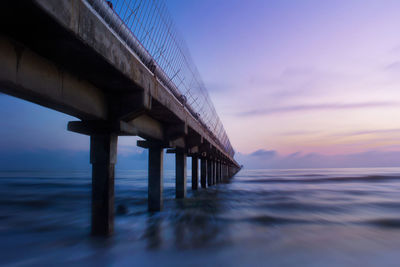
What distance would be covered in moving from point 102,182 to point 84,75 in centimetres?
269

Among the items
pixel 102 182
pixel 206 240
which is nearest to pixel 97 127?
pixel 102 182

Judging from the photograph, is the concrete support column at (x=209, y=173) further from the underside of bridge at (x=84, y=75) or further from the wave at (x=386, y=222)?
the underside of bridge at (x=84, y=75)

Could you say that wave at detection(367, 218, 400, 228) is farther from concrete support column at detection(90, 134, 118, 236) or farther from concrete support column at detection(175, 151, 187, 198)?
concrete support column at detection(90, 134, 118, 236)

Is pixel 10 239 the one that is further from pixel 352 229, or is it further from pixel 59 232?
pixel 352 229

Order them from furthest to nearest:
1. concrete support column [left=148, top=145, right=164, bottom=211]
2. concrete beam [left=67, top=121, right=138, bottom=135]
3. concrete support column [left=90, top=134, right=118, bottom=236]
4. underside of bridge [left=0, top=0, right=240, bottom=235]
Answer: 1. concrete support column [left=148, top=145, right=164, bottom=211]
2. concrete support column [left=90, top=134, right=118, bottom=236]
3. concrete beam [left=67, top=121, right=138, bottom=135]
4. underside of bridge [left=0, top=0, right=240, bottom=235]

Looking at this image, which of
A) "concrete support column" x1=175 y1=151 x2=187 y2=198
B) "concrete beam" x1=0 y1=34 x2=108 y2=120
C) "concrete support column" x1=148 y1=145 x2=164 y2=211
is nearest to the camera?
"concrete beam" x1=0 y1=34 x2=108 y2=120

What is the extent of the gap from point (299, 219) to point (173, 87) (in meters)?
7.30

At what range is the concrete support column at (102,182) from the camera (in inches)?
253

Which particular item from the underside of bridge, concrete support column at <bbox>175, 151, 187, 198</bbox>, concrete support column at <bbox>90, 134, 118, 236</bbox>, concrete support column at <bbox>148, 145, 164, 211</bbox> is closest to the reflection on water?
→ concrete support column at <bbox>90, 134, 118, 236</bbox>

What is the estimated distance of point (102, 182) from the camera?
647 centimetres

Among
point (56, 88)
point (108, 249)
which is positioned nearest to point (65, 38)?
point (56, 88)

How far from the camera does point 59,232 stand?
8.65 metres

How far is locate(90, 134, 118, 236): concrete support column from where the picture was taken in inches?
253

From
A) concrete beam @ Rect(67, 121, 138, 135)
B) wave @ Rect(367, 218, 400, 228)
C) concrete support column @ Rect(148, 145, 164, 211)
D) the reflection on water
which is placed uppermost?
concrete beam @ Rect(67, 121, 138, 135)
